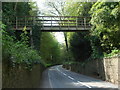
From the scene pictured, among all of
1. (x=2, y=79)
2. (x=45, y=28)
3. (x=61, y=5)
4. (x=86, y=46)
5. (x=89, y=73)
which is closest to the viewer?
(x=2, y=79)

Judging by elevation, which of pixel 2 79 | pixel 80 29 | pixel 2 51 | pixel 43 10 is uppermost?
pixel 43 10

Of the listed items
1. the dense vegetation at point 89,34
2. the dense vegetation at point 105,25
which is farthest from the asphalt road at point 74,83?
the dense vegetation at point 105,25

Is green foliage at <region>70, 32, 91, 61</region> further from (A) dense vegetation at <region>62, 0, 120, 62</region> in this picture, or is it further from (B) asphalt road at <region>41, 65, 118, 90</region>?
(B) asphalt road at <region>41, 65, 118, 90</region>

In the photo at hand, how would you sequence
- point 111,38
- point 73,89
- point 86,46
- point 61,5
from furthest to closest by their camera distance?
point 61,5, point 86,46, point 111,38, point 73,89

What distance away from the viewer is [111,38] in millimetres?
19516

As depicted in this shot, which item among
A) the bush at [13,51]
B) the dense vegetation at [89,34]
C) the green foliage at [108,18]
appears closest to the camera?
the bush at [13,51]

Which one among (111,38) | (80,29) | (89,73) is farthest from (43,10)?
(111,38)

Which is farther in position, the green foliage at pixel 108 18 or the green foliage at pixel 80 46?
the green foliage at pixel 80 46

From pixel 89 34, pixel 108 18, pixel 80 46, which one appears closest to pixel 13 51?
pixel 108 18

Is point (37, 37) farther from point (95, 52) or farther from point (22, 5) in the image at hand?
point (95, 52)

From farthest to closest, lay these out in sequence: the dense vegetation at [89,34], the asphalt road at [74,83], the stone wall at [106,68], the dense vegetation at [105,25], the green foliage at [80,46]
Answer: the green foliage at [80,46], the dense vegetation at [105,25], the stone wall at [106,68], the asphalt road at [74,83], the dense vegetation at [89,34]

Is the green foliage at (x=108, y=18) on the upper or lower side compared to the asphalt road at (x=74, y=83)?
upper

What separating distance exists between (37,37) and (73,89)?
53.4ft

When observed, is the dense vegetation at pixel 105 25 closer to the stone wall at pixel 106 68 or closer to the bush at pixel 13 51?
the stone wall at pixel 106 68
